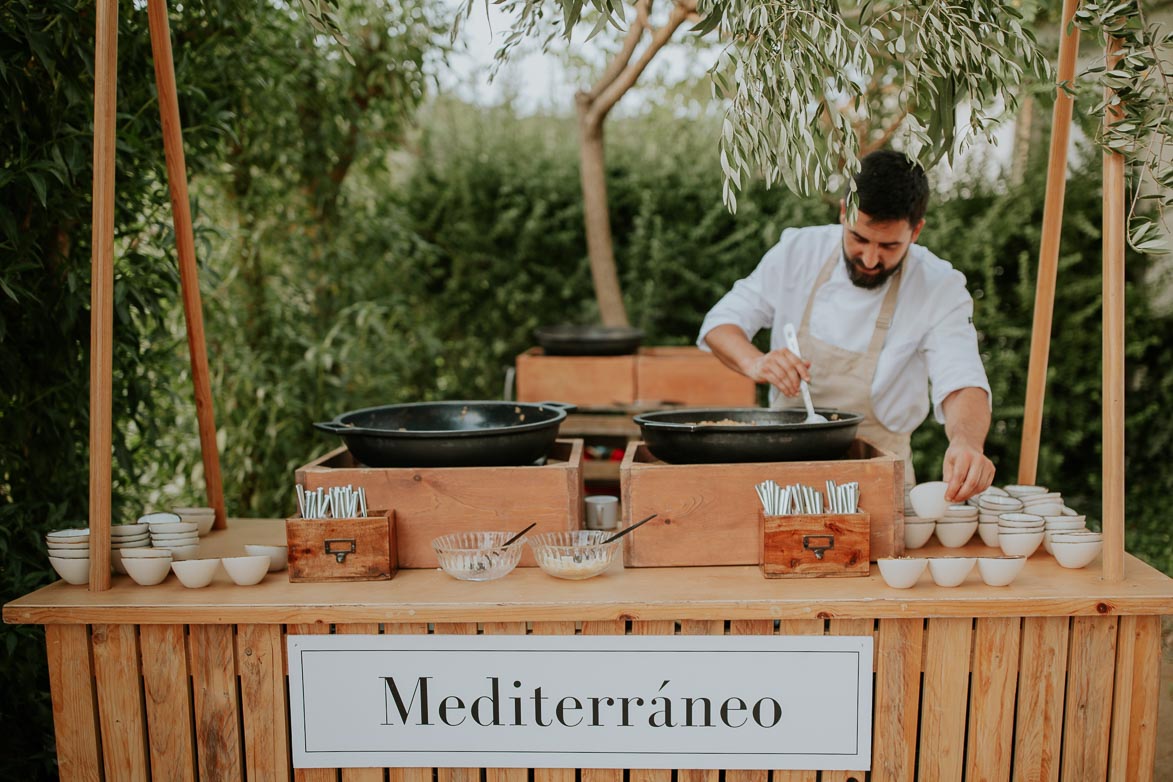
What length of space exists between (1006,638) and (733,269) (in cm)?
410

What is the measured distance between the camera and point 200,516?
2.34m

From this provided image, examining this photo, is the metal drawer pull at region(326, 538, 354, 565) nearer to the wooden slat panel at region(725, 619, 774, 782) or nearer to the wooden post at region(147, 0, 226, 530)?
the wooden post at region(147, 0, 226, 530)

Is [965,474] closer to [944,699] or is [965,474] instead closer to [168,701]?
[944,699]

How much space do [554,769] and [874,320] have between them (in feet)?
5.33

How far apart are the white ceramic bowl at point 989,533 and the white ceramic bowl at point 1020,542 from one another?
0.09m

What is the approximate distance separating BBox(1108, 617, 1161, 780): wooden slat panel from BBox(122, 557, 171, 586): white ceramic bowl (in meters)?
1.99

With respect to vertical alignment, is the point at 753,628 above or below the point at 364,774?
above

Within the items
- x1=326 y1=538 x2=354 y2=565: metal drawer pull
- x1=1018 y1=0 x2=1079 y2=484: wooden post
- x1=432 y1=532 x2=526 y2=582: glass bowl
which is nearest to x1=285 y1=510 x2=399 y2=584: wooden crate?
x1=326 y1=538 x2=354 y2=565: metal drawer pull

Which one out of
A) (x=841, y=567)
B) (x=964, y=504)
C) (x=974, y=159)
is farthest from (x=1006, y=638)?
(x=974, y=159)

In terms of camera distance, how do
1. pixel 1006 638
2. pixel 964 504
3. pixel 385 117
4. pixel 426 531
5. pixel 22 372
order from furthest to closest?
1. pixel 385 117
2. pixel 22 372
3. pixel 964 504
4. pixel 426 531
5. pixel 1006 638

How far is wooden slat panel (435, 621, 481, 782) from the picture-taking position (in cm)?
178

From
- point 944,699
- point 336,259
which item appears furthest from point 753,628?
point 336,259

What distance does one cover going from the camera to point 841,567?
186 centimetres

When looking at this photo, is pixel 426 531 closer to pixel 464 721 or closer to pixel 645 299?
pixel 464 721
